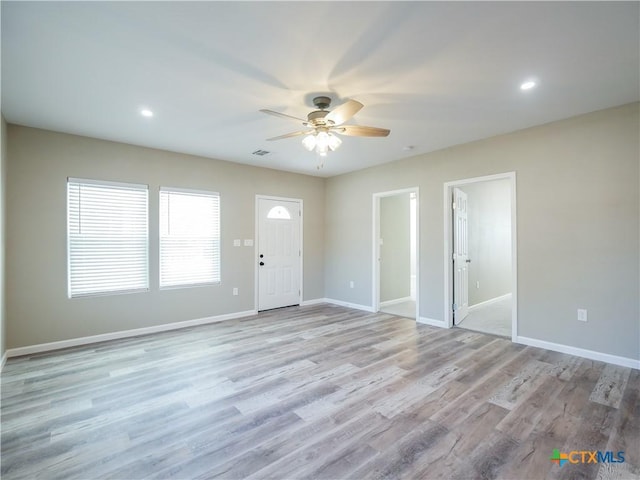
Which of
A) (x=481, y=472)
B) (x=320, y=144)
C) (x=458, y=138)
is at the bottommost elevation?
(x=481, y=472)

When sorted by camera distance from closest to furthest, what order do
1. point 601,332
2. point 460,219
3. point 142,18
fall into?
1. point 142,18
2. point 601,332
3. point 460,219

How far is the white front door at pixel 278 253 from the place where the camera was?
5.84m

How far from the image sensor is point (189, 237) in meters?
4.96

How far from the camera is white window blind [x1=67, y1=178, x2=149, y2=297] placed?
4023mm

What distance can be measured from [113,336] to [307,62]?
13.9 feet

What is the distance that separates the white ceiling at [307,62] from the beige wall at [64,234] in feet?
1.42

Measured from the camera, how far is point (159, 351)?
148 inches

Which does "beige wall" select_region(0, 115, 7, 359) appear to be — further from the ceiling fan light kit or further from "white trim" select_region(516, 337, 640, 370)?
"white trim" select_region(516, 337, 640, 370)

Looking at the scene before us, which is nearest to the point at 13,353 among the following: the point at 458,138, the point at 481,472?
the point at 481,472

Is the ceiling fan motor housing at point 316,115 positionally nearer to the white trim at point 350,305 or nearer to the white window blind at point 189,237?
the white window blind at point 189,237

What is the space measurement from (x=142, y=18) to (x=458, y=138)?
3770 mm

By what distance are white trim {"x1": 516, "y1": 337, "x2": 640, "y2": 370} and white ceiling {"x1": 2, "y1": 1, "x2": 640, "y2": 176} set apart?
263cm

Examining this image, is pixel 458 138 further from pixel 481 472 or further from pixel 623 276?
pixel 481 472

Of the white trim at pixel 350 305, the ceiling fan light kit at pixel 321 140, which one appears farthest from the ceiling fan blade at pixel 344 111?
the white trim at pixel 350 305
